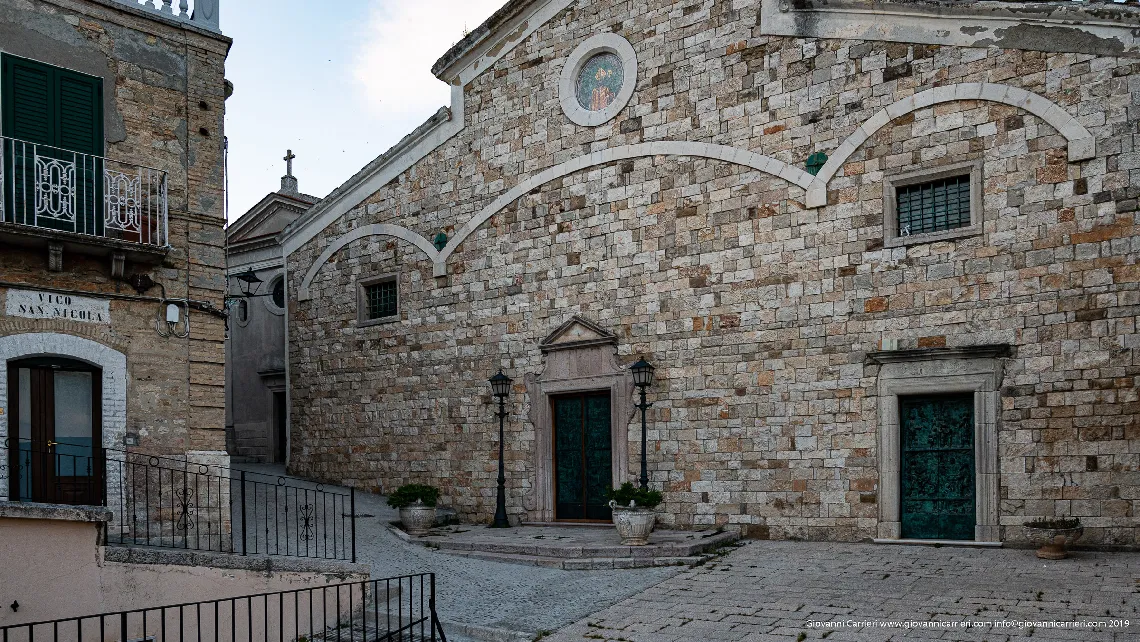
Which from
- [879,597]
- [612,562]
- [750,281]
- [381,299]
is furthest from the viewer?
[381,299]

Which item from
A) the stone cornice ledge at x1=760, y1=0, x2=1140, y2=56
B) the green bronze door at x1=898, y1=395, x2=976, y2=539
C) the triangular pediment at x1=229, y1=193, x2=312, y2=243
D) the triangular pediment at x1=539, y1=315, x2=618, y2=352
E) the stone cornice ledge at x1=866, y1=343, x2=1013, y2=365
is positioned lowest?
the green bronze door at x1=898, y1=395, x2=976, y2=539

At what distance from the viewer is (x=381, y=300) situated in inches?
665

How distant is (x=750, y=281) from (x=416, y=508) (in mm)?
5452

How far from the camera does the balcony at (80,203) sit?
9789 millimetres

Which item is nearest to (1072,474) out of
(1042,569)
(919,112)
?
(1042,569)

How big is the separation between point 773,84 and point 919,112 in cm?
194

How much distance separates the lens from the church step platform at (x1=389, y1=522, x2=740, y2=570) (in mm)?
11047

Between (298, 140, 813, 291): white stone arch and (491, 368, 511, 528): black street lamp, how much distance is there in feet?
7.39

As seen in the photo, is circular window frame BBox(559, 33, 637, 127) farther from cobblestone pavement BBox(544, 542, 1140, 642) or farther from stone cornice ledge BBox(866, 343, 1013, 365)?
cobblestone pavement BBox(544, 542, 1140, 642)

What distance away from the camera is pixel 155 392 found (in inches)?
427

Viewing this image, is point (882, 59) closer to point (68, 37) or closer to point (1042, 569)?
point (1042, 569)

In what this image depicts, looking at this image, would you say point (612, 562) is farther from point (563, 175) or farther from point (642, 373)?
point (563, 175)

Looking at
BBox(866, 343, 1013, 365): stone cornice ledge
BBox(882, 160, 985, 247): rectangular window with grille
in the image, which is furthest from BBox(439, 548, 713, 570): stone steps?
BBox(882, 160, 985, 247): rectangular window with grille

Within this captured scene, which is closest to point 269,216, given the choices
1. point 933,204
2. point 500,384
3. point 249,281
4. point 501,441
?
point 249,281
